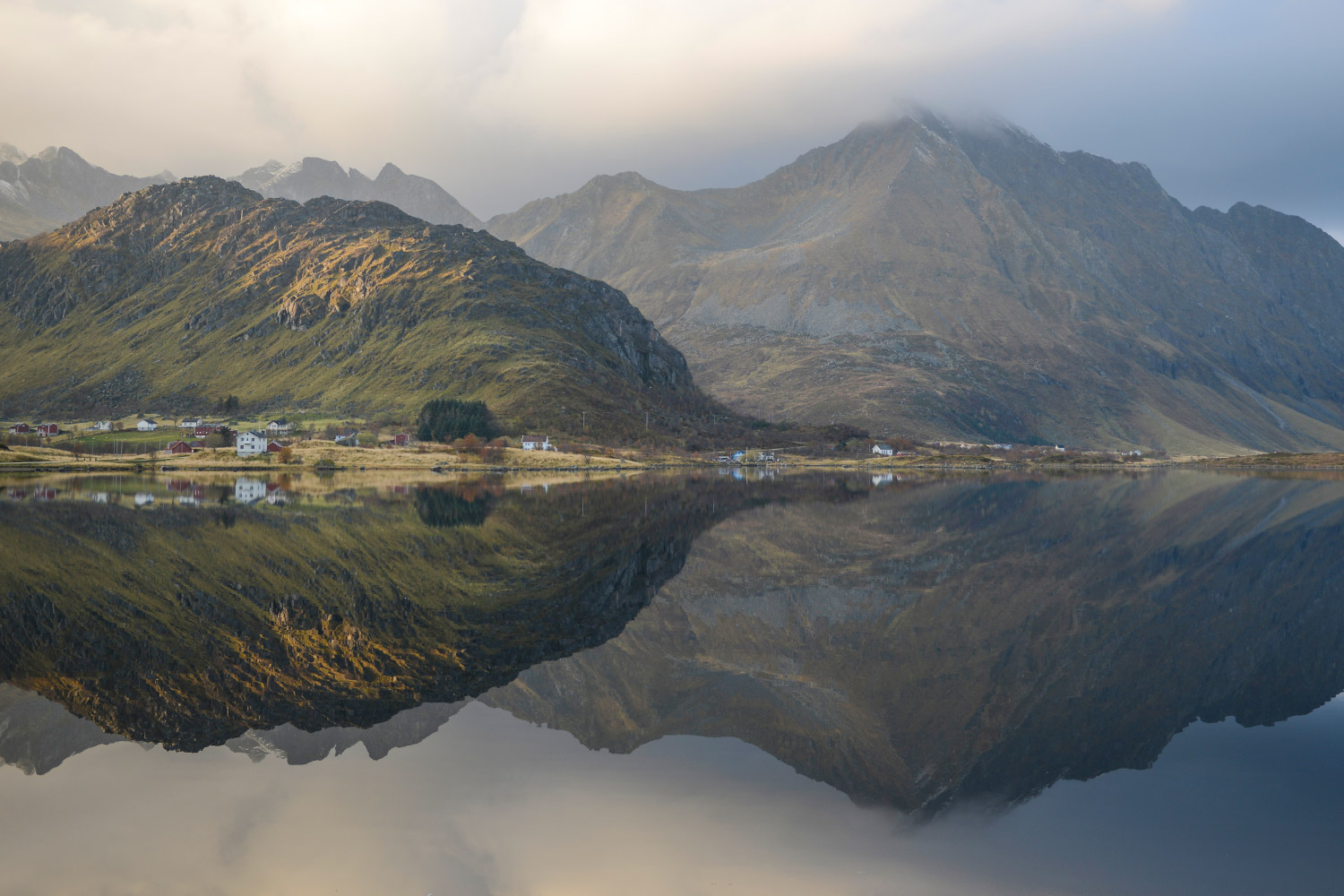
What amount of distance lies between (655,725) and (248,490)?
9542 centimetres

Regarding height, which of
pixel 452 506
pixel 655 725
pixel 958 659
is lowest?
pixel 452 506

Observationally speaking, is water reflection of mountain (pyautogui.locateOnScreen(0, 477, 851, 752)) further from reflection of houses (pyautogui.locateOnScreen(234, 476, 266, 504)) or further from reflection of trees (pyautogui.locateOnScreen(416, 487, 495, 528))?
reflection of houses (pyautogui.locateOnScreen(234, 476, 266, 504))

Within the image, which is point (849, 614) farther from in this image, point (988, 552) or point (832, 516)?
point (832, 516)

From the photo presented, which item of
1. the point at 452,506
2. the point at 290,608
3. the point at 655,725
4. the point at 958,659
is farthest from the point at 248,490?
the point at 958,659

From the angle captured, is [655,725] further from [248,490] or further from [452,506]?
[248,490]

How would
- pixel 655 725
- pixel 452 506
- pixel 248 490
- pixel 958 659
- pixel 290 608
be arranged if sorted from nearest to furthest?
pixel 655 725
pixel 958 659
pixel 290 608
pixel 452 506
pixel 248 490

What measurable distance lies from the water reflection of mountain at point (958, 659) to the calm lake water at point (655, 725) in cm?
16

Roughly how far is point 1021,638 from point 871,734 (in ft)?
40.0

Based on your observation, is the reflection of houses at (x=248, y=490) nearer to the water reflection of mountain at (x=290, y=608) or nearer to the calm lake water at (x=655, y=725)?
the water reflection of mountain at (x=290, y=608)

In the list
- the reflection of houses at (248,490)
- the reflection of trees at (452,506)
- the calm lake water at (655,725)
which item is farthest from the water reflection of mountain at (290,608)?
the reflection of houses at (248,490)

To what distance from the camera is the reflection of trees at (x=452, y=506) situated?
67.6m

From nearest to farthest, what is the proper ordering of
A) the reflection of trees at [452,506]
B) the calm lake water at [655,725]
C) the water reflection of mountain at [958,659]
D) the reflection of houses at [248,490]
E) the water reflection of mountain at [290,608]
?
the calm lake water at [655,725]
the water reflection of mountain at [958,659]
the water reflection of mountain at [290,608]
the reflection of trees at [452,506]
the reflection of houses at [248,490]

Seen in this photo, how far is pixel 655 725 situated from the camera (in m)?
22.0

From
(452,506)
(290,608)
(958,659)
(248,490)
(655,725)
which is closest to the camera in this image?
(655,725)
